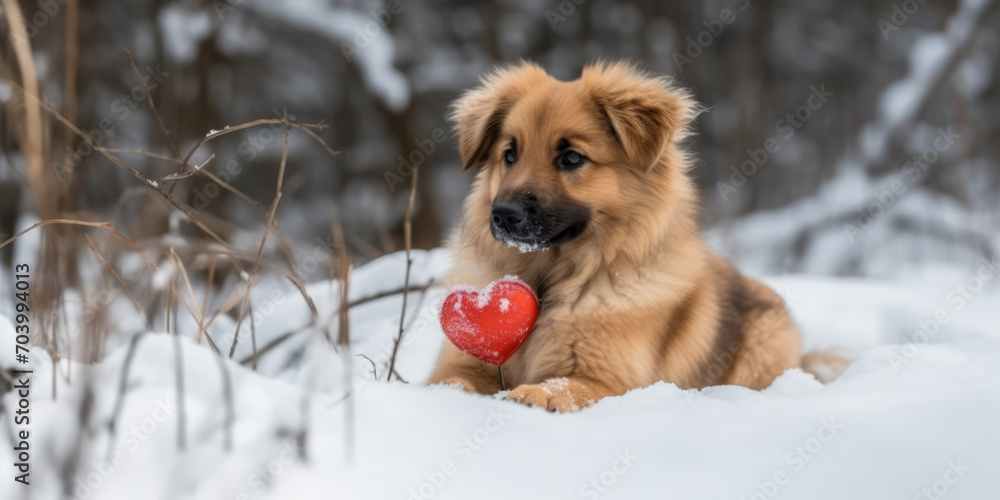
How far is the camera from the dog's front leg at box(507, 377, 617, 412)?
7.11 feet

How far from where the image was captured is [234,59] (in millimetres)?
10359

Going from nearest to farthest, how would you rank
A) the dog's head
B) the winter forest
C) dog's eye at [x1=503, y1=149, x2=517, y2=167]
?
the winter forest < the dog's head < dog's eye at [x1=503, y1=149, x2=517, y2=167]

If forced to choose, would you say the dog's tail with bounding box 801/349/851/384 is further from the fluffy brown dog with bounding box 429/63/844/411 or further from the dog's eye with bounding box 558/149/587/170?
the dog's eye with bounding box 558/149/587/170

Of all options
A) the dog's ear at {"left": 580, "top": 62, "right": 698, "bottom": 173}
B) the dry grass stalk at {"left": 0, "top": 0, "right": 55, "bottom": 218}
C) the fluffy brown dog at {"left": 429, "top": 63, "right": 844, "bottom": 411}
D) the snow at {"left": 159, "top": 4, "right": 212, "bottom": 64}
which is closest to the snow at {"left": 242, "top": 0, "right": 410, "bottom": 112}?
the snow at {"left": 159, "top": 4, "right": 212, "bottom": 64}

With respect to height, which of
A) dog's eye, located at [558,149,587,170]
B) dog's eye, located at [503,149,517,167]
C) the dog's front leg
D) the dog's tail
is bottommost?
the dog's tail

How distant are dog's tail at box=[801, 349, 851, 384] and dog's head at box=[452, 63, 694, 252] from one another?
46.5 inches

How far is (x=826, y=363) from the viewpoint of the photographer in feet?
10.6

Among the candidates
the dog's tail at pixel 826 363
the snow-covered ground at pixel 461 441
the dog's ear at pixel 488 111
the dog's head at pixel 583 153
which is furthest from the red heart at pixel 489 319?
the dog's tail at pixel 826 363

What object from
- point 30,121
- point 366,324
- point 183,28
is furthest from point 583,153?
point 183,28

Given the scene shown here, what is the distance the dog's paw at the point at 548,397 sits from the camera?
2.16 meters

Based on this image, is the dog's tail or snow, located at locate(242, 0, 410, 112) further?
snow, located at locate(242, 0, 410, 112)

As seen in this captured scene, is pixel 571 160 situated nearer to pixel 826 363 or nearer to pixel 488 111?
pixel 488 111

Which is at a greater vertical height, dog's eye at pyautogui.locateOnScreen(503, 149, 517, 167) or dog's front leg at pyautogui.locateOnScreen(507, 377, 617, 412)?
dog's eye at pyautogui.locateOnScreen(503, 149, 517, 167)

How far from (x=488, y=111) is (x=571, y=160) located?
22.3 inches
